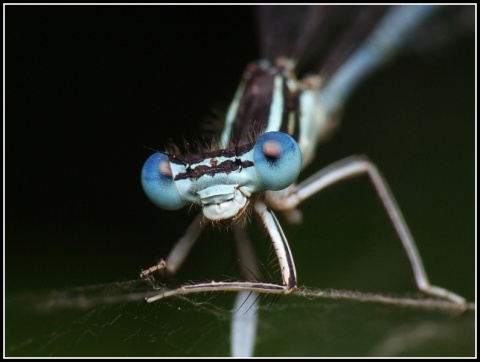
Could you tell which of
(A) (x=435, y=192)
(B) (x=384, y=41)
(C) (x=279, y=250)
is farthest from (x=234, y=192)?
(B) (x=384, y=41)

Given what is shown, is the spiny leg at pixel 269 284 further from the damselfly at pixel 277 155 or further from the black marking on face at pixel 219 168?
the black marking on face at pixel 219 168

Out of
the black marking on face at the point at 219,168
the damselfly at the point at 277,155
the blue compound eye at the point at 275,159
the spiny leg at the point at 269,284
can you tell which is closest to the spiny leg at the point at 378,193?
the damselfly at the point at 277,155

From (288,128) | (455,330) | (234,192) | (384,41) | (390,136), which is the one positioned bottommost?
(455,330)

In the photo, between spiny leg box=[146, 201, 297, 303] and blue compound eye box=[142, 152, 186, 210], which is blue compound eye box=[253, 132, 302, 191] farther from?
blue compound eye box=[142, 152, 186, 210]

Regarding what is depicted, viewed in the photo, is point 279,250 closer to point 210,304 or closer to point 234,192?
point 234,192

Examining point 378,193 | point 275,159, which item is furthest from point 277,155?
point 378,193

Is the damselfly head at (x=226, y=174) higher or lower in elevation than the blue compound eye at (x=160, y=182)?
lower

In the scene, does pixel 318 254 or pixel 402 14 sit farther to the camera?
pixel 402 14
